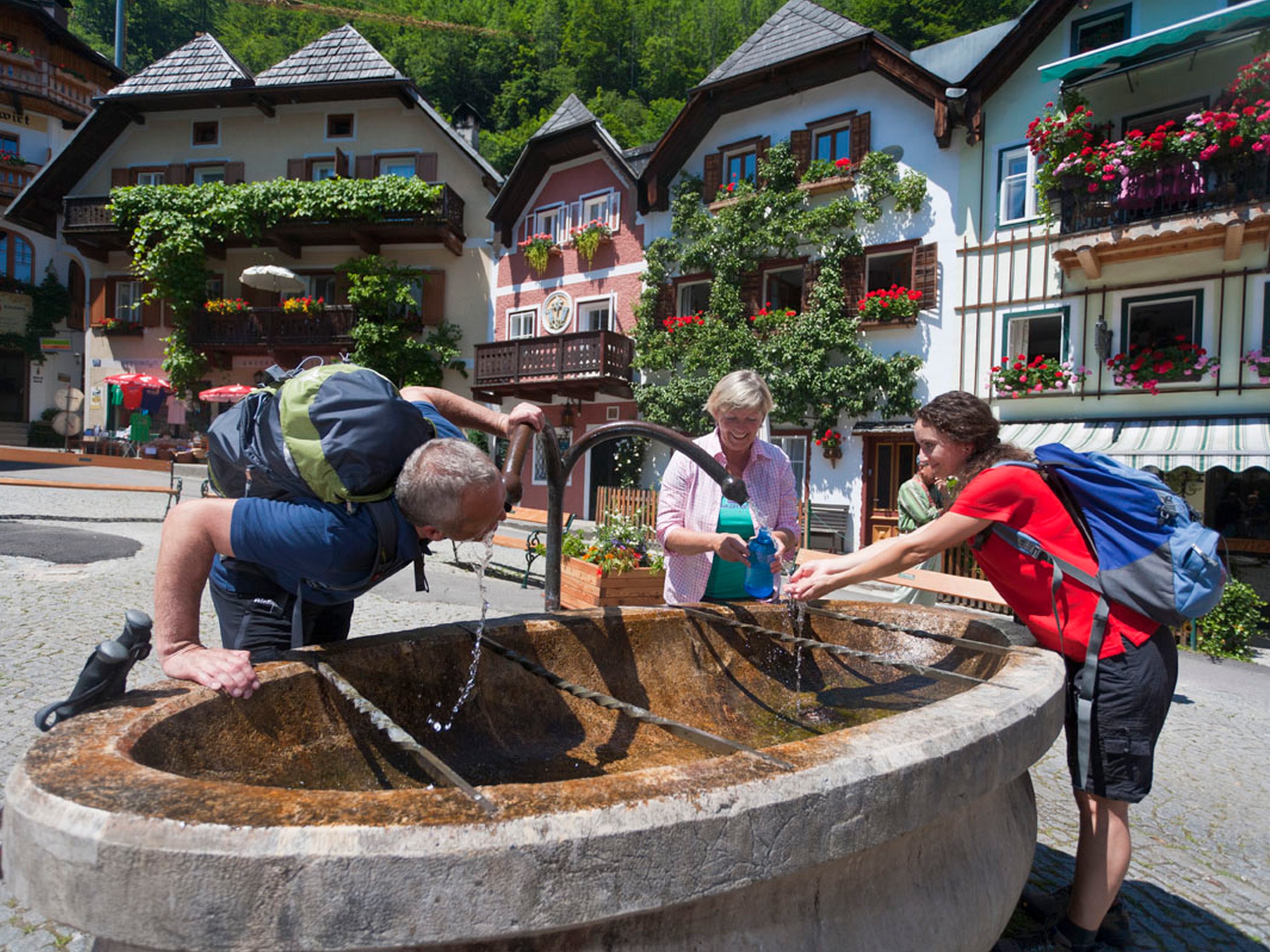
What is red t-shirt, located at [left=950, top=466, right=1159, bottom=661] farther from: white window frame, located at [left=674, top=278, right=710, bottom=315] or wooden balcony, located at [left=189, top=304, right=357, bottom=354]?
wooden balcony, located at [left=189, top=304, right=357, bottom=354]

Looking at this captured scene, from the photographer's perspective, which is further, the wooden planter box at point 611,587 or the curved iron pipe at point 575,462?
the wooden planter box at point 611,587

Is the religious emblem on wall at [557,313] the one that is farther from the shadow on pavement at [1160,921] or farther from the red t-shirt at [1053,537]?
the red t-shirt at [1053,537]

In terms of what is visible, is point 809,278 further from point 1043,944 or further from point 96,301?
point 96,301

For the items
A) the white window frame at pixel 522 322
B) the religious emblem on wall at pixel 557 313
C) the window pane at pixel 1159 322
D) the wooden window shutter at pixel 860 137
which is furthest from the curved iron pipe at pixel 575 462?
the white window frame at pixel 522 322

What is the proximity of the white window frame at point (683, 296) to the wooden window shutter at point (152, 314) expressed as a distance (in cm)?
1559

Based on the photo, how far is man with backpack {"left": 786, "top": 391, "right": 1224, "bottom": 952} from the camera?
2.05 m

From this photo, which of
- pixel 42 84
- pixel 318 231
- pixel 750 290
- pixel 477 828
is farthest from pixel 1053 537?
pixel 42 84

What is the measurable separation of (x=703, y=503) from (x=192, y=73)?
26037mm

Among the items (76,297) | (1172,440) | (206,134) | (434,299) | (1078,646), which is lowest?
(1078,646)

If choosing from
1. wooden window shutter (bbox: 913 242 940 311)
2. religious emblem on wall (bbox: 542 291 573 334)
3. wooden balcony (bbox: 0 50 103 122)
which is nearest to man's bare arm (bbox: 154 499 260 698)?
wooden window shutter (bbox: 913 242 940 311)

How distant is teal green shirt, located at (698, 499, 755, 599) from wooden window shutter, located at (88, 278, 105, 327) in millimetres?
25816

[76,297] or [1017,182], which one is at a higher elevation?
[76,297]

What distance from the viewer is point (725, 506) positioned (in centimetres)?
315

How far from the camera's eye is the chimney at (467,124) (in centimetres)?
2492
